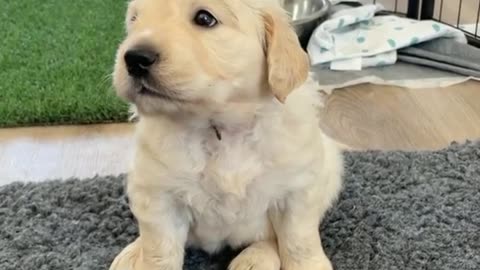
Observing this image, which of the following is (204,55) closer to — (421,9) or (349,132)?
(349,132)

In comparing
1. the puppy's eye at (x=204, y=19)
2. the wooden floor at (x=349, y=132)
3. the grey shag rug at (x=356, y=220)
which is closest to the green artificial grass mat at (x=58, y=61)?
the wooden floor at (x=349, y=132)

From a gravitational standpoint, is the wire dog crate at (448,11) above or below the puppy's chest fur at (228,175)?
below

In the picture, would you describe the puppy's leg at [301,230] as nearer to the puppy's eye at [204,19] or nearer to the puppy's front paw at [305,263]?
the puppy's front paw at [305,263]

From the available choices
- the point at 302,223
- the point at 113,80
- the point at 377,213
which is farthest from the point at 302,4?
the point at 113,80

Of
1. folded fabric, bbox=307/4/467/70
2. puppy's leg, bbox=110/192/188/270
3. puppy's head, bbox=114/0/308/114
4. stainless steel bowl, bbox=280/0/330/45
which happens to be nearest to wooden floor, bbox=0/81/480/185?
folded fabric, bbox=307/4/467/70

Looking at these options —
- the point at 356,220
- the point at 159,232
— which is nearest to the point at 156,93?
the point at 159,232

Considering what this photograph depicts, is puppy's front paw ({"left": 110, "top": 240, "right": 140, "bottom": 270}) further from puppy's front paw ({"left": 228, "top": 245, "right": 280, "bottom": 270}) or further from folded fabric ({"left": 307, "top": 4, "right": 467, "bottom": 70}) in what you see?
folded fabric ({"left": 307, "top": 4, "right": 467, "bottom": 70})
